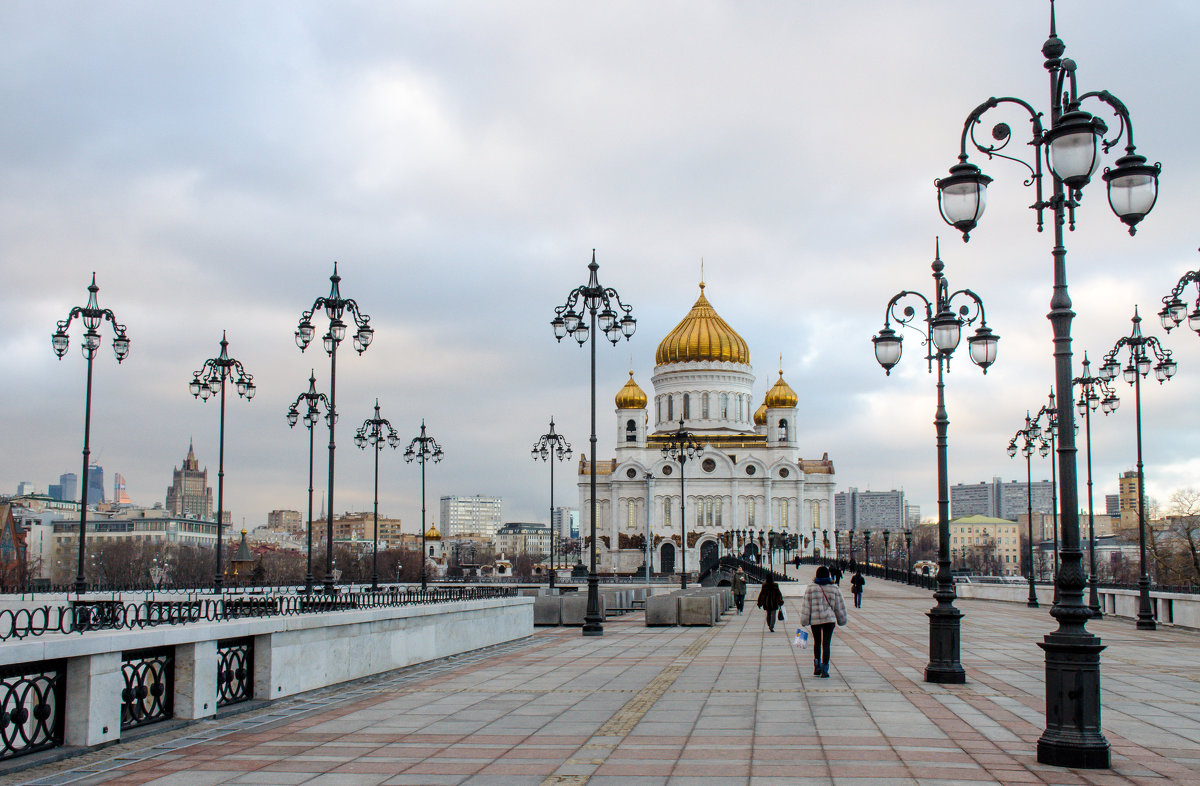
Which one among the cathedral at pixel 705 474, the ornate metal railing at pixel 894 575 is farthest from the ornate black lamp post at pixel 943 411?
the cathedral at pixel 705 474

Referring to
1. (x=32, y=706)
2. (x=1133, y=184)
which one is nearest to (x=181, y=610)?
(x=32, y=706)

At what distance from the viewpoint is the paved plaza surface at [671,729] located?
27.9 ft

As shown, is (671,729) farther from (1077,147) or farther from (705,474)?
(705,474)

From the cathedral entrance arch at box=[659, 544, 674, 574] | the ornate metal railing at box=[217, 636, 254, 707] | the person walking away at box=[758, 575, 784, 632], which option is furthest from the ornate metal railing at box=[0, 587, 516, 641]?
the cathedral entrance arch at box=[659, 544, 674, 574]

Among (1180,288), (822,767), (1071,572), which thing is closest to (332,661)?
(822,767)

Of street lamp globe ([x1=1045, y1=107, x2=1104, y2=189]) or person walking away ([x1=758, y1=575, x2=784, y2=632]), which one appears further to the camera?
person walking away ([x1=758, y1=575, x2=784, y2=632])

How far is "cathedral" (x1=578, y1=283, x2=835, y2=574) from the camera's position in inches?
3964

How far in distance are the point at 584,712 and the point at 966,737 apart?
3975mm

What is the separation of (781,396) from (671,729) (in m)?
95.1

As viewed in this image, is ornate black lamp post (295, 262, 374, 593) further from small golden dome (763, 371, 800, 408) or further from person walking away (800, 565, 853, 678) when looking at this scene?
small golden dome (763, 371, 800, 408)

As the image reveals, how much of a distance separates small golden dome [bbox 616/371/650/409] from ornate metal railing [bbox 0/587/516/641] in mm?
82111

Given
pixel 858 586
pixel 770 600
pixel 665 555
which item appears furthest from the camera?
pixel 665 555

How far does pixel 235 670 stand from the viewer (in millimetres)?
12047

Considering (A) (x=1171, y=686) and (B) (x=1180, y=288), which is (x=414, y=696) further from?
(B) (x=1180, y=288)
